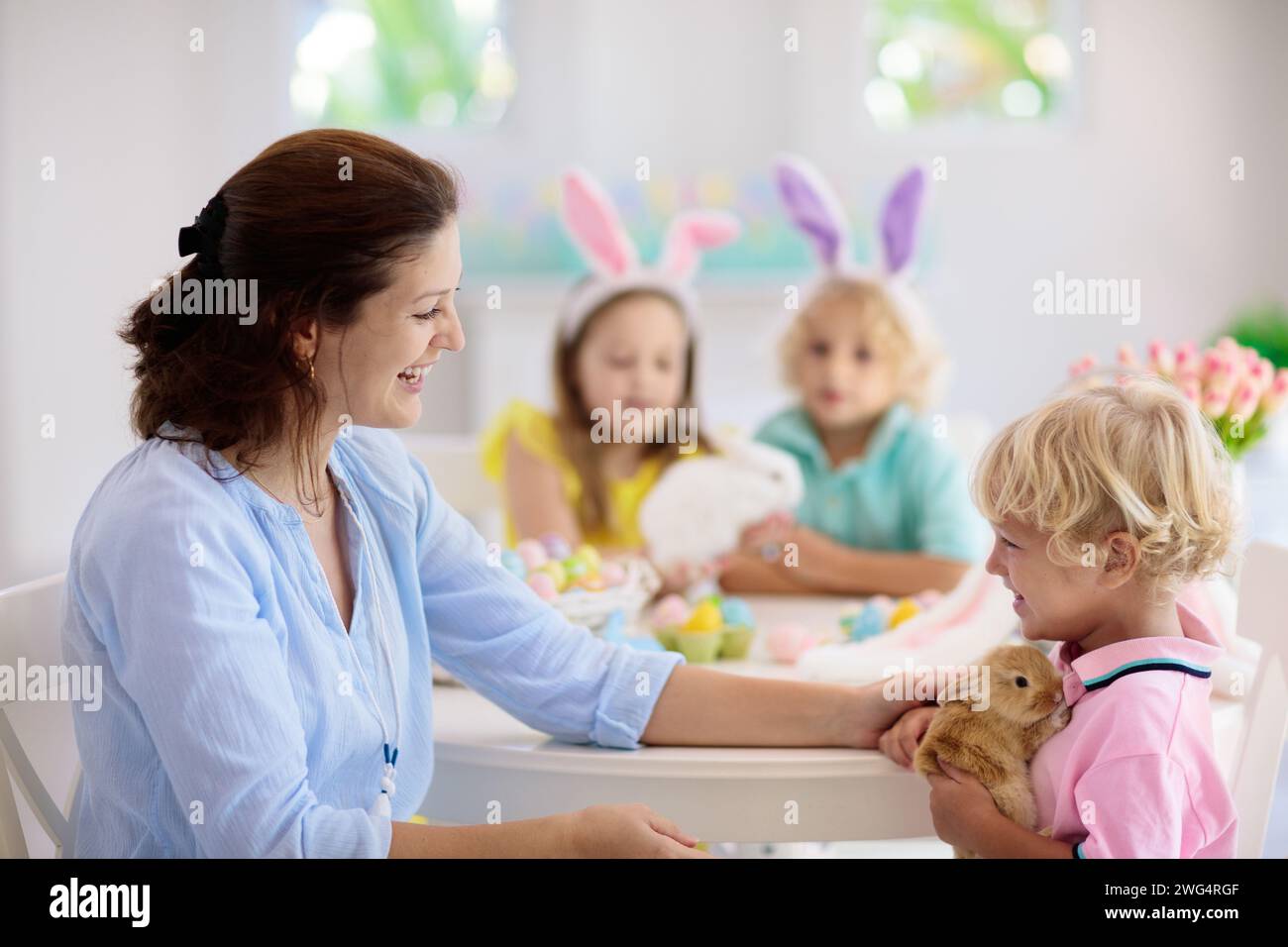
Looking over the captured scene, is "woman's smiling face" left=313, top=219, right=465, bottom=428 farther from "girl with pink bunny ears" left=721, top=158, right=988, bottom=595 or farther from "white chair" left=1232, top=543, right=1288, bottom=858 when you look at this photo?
"girl with pink bunny ears" left=721, top=158, right=988, bottom=595

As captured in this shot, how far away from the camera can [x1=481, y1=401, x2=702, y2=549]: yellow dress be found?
221 cm

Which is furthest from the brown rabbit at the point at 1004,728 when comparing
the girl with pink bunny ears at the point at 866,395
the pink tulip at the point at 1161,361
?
the girl with pink bunny ears at the point at 866,395

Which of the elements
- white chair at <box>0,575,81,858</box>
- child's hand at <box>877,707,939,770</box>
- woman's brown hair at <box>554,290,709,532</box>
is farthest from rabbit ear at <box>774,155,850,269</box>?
white chair at <box>0,575,81,858</box>

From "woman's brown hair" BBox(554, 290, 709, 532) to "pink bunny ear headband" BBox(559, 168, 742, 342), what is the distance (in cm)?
1

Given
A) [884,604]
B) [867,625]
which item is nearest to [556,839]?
[867,625]

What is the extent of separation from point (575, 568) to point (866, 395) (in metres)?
1.02

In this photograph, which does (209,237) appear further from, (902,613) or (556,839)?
(902,613)

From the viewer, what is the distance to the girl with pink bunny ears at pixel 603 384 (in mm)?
2213

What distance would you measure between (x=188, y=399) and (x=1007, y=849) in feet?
2.42

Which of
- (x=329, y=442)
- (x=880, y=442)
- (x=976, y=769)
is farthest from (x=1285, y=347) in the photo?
(x=329, y=442)

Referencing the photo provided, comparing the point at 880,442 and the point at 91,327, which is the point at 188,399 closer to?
the point at 880,442

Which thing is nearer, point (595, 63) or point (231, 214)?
point (231, 214)
